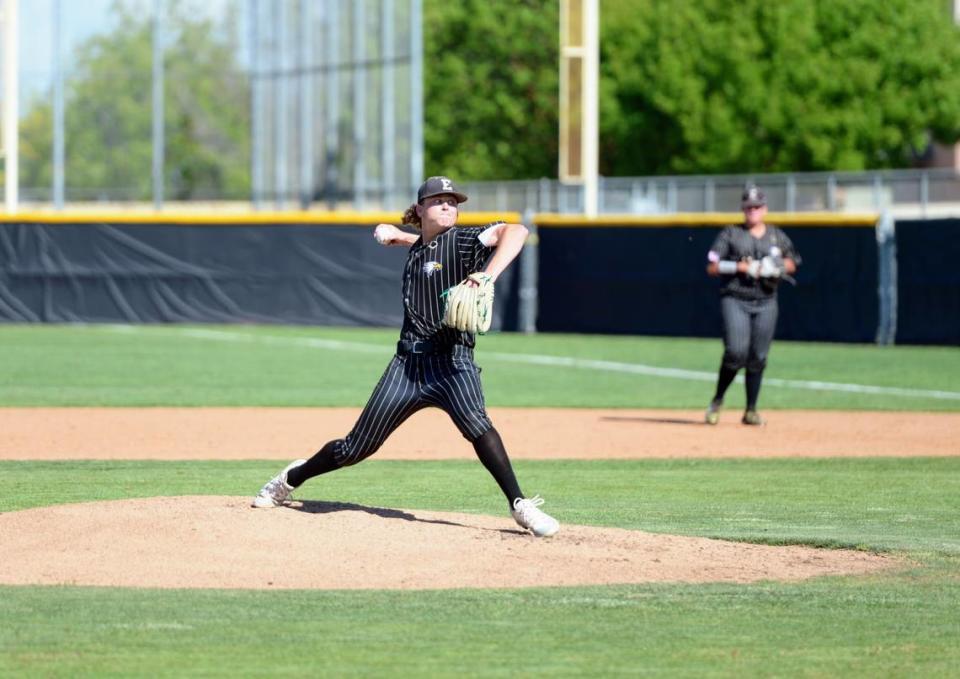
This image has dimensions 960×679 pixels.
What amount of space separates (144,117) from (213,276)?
26.3 meters

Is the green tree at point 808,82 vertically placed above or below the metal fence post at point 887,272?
above

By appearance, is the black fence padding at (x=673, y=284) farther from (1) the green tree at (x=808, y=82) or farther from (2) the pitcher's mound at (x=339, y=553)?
(1) the green tree at (x=808, y=82)

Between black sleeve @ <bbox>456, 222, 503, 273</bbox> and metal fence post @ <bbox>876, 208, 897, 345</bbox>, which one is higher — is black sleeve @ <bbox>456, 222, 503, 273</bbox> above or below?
above

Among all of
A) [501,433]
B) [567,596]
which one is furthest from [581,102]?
[567,596]

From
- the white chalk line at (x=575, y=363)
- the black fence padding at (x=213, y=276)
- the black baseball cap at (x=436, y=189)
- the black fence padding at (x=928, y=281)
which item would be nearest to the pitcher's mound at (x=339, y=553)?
the black baseball cap at (x=436, y=189)

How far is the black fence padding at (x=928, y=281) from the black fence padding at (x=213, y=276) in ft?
23.4

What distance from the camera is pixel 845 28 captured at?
53531 millimetres

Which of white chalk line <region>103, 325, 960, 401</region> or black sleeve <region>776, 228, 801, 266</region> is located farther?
white chalk line <region>103, 325, 960, 401</region>

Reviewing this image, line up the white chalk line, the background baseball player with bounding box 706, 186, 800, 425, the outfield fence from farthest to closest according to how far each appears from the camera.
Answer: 1. the outfield fence
2. the white chalk line
3. the background baseball player with bounding box 706, 186, 800, 425

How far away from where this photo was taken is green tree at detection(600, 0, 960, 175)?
172 feet

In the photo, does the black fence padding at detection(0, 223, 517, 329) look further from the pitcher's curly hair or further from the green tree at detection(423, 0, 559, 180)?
the green tree at detection(423, 0, 559, 180)

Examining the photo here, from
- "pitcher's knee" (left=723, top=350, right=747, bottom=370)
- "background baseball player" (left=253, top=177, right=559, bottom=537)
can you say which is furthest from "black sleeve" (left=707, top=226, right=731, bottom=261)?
"background baseball player" (left=253, top=177, right=559, bottom=537)

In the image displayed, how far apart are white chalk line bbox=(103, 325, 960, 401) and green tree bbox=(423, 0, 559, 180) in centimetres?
3797

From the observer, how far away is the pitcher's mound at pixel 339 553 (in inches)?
288
